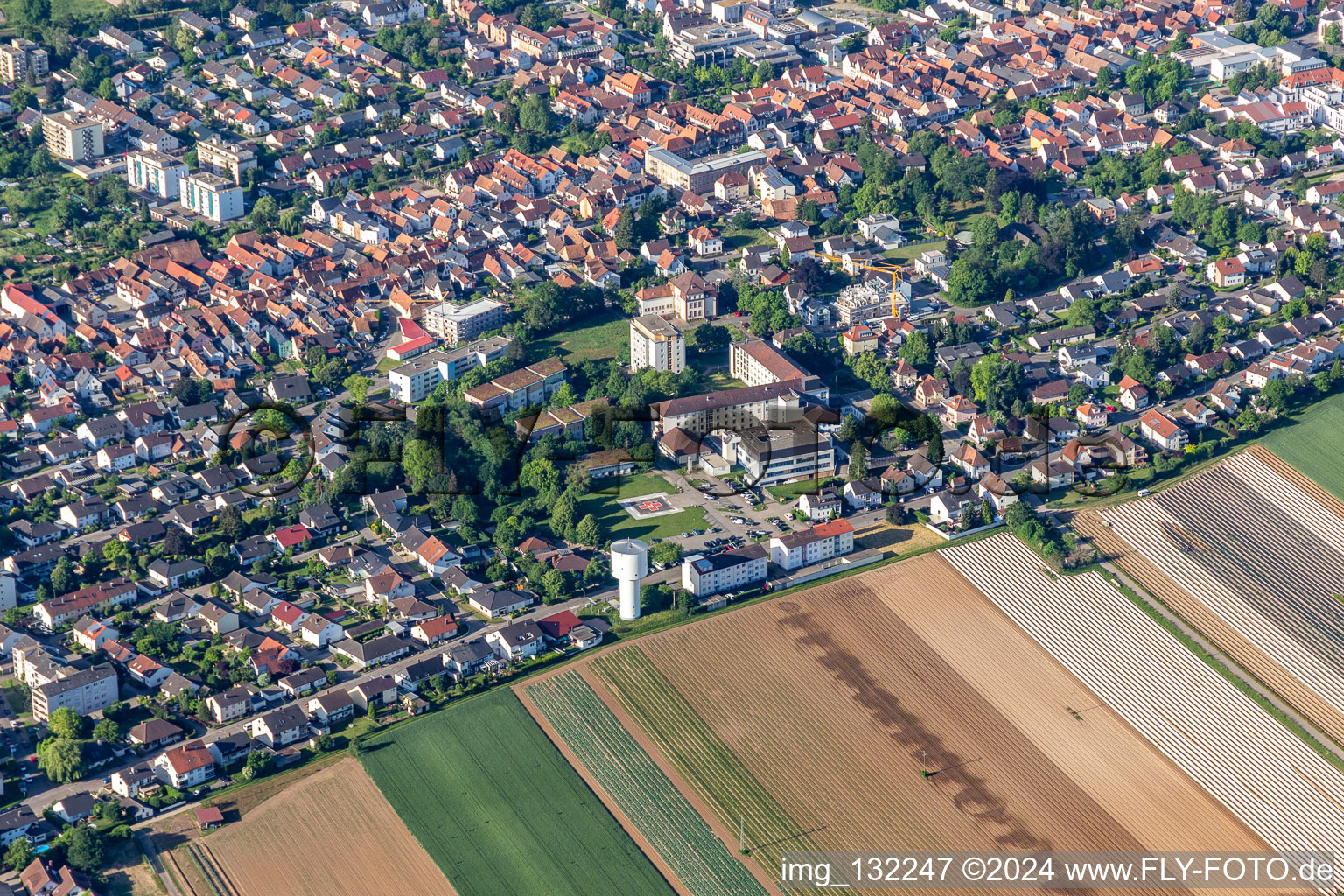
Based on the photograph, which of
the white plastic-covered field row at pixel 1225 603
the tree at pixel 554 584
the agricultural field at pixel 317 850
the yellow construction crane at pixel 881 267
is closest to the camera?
the agricultural field at pixel 317 850

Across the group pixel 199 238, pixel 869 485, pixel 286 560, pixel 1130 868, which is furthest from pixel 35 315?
pixel 1130 868

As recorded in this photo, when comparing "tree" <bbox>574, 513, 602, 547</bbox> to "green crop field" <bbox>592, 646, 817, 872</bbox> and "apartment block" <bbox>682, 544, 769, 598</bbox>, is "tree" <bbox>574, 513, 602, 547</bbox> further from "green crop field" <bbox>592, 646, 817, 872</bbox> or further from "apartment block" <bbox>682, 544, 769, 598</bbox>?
"green crop field" <bbox>592, 646, 817, 872</bbox>

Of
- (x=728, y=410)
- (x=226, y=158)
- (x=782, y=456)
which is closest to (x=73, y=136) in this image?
(x=226, y=158)

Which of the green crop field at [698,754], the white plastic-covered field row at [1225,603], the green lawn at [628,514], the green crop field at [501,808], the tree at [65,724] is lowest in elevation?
the green crop field at [501,808]

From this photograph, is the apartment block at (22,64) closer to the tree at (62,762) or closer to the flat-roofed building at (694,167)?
the flat-roofed building at (694,167)

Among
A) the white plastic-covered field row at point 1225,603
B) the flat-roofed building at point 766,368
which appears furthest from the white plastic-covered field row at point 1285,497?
the flat-roofed building at point 766,368

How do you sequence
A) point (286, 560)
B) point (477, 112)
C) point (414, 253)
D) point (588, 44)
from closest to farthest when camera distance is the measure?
point (286, 560)
point (414, 253)
point (477, 112)
point (588, 44)

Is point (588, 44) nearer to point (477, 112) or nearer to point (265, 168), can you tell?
point (477, 112)
